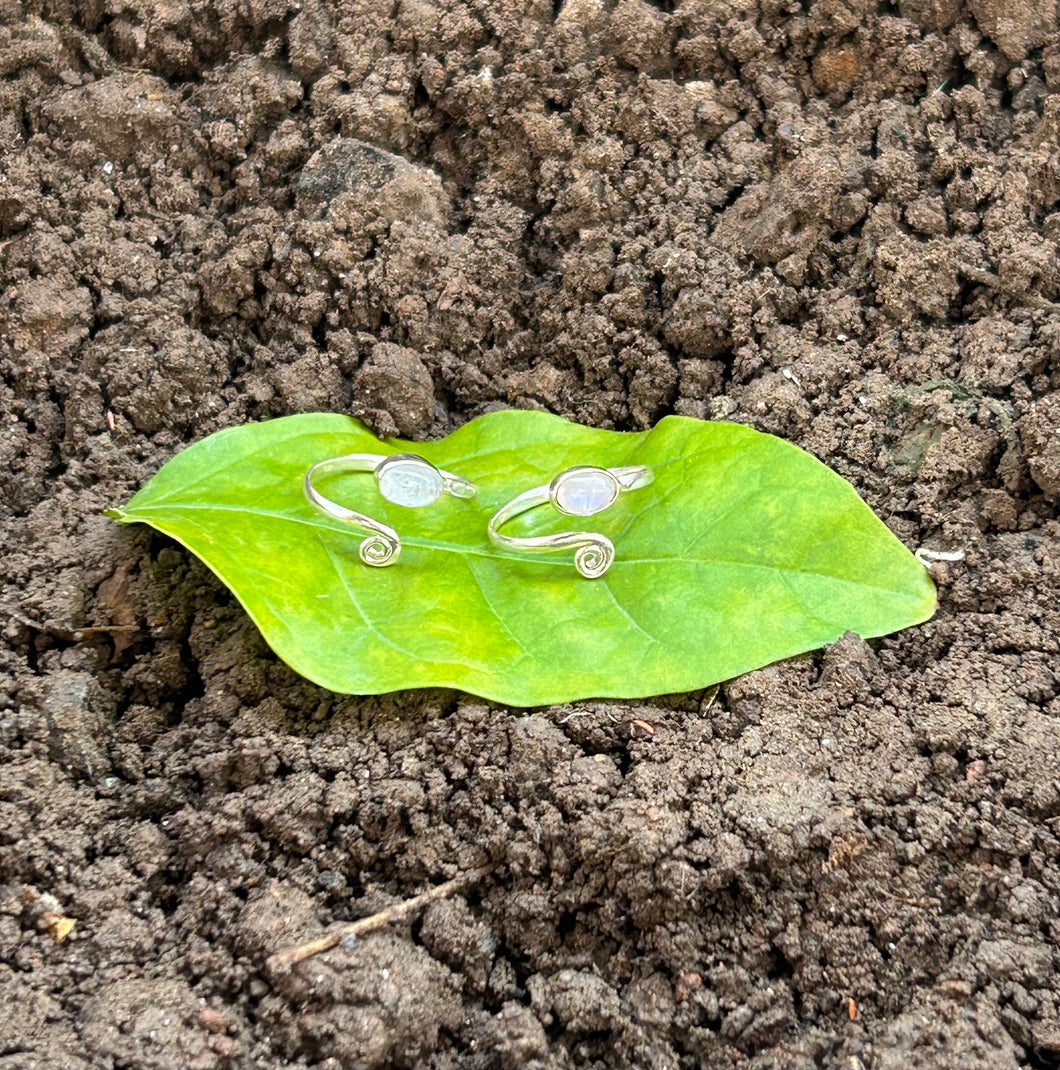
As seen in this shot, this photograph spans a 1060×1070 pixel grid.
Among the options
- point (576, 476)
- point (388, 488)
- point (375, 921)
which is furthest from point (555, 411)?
point (375, 921)

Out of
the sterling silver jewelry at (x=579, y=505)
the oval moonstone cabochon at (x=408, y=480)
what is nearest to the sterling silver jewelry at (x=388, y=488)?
the oval moonstone cabochon at (x=408, y=480)

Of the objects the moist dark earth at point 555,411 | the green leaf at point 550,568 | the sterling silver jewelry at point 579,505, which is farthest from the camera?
the sterling silver jewelry at point 579,505

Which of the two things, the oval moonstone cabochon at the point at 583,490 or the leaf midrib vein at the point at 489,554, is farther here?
the oval moonstone cabochon at the point at 583,490

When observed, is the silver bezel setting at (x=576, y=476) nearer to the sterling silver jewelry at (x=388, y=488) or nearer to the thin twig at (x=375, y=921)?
the sterling silver jewelry at (x=388, y=488)

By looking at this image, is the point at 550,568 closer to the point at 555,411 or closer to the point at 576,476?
the point at 576,476

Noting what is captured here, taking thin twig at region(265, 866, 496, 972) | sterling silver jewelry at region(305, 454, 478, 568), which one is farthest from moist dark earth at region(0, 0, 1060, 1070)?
sterling silver jewelry at region(305, 454, 478, 568)

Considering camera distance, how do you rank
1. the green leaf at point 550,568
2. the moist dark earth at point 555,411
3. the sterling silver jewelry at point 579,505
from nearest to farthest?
1. the moist dark earth at point 555,411
2. the green leaf at point 550,568
3. the sterling silver jewelry at point 579,505

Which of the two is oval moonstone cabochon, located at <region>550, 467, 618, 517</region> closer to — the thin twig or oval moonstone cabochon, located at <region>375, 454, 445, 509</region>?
oval moonstone cabochon, located at <region>375, 454, 445, 509</region>
